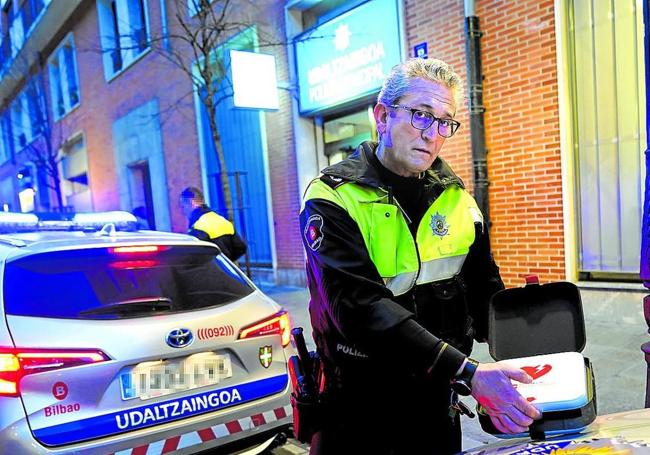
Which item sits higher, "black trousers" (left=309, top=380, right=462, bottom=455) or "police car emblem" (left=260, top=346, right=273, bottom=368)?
"black trousers" (left=309, top=380, right=462, bottom=455)

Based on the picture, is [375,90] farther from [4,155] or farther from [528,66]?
[4,155]

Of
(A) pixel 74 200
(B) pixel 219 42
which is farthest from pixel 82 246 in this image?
(A) pixel 74 200

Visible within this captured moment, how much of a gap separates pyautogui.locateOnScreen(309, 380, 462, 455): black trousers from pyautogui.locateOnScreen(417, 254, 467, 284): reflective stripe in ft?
1.10

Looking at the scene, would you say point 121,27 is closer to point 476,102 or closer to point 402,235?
point 476,102

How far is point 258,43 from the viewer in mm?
9250

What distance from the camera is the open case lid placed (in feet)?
4.87

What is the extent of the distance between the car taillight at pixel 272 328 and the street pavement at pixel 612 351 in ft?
2.81

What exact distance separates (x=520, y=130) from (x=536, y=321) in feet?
15.5

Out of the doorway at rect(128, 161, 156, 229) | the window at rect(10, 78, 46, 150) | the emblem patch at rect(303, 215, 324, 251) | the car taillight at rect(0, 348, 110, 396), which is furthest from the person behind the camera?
the window at rect(10, 78, 46, 150)

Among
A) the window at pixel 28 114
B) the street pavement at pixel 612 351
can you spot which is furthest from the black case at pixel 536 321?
the window at pixel 28 114

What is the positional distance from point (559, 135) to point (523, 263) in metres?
1.57

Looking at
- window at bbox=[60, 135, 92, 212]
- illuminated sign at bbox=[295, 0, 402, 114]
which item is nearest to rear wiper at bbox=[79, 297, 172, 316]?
illuminated sign at bbox=[295, 0, 402, 114]

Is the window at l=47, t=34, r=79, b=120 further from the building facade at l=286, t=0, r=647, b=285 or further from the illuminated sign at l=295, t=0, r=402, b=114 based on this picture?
the building facade at l=286, t=0, r=647, b=285

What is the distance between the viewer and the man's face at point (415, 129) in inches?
57.3
